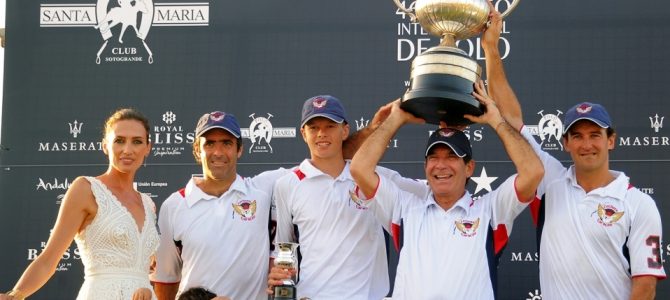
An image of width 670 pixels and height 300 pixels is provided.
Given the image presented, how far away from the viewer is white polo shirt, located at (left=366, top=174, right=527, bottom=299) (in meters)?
3.56

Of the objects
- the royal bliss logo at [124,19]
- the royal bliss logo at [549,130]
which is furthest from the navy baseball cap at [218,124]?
the royal bliss logo at [549,130]

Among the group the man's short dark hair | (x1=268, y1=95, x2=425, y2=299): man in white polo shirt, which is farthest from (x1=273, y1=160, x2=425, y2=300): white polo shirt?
the man's short dark hair

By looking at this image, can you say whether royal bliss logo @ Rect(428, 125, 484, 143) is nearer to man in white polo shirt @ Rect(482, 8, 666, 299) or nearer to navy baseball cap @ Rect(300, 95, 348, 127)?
man in white polo shirt @ Rect(482, 8, 666, 299)

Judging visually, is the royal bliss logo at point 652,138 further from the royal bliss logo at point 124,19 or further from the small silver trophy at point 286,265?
the royal bliss logo at point 124,19

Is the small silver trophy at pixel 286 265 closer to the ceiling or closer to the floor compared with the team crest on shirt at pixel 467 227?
closer to the floor

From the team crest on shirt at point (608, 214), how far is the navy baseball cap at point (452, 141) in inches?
20.6

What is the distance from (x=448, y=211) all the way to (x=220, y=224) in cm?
92

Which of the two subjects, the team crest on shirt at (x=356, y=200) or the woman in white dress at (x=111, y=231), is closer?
the woman in white dress at (x=111, y=231)

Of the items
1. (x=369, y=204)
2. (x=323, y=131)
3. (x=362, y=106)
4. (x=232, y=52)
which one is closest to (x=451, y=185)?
(x=369, y=204)

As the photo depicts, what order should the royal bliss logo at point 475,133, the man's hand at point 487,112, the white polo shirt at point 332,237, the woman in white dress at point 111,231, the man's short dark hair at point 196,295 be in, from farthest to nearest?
the royal bliss logo at point 475,133 < the white polo shirt at point 332,237 < the man's hand at point 487,112 < the woman in white dress at point 111,231 < the man's short dark hair at point 196,295

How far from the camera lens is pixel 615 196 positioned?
12.1 feet

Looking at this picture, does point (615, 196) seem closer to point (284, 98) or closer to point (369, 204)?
point (369, 204)

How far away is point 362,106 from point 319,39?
0.41 m

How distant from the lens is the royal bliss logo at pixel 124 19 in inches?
201
